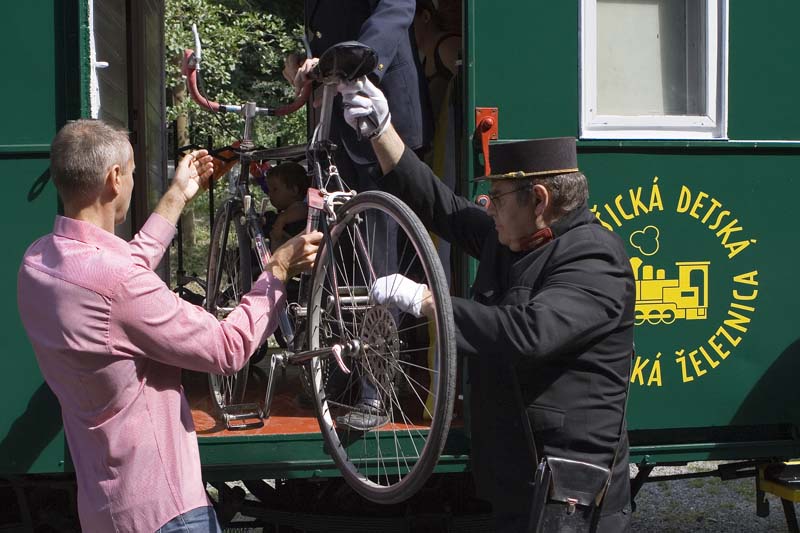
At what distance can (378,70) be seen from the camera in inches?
151

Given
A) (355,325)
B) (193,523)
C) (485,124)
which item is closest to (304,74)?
(485,124)

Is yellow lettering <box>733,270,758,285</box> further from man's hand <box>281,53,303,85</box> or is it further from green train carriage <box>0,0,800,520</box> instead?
man's hand <box>281,53,303,85</box>

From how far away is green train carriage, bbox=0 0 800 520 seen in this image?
3840 millimetres

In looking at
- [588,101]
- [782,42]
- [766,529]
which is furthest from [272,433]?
[766,529]

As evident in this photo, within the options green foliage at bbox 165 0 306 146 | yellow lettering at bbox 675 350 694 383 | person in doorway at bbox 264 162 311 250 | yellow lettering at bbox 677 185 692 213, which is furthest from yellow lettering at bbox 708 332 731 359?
green foliage at bbox 165 0 306 146

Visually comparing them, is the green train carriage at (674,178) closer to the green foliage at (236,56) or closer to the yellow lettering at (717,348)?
the yellow lettering at (717,348)

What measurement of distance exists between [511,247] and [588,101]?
1.12m

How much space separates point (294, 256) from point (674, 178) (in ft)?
5.29

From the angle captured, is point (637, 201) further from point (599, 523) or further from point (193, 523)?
point (193, 523)

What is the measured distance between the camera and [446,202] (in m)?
3.45

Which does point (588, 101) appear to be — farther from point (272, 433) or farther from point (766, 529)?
point (766, 529)

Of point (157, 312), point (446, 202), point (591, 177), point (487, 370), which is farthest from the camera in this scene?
point (591, 177)

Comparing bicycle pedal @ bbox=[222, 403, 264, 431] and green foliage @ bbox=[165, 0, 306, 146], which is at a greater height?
green foliage @ bbox=[165, 0, 306, 146]

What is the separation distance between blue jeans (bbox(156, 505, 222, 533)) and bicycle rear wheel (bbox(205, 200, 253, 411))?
4.94 feet
